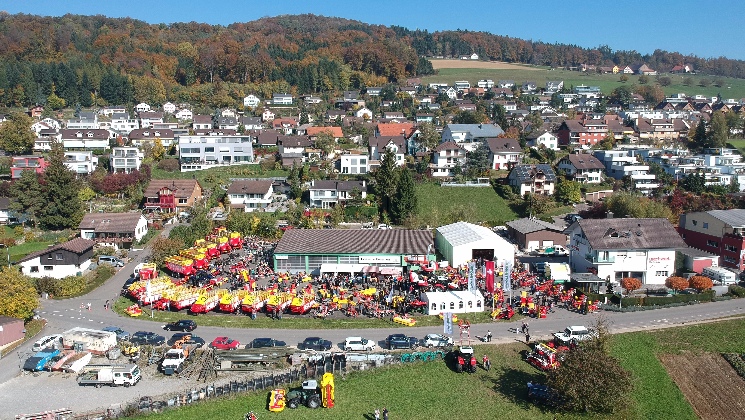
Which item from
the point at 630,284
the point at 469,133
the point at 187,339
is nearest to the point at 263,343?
the point at 187,339

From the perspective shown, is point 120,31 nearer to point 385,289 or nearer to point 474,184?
point 474,184

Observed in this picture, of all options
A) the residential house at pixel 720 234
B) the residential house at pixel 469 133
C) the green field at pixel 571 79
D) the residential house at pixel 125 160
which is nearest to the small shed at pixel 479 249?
the residential house at pixel 720 234

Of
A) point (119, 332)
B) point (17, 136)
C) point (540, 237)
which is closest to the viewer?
point (119, 332)

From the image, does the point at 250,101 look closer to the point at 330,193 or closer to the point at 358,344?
the point at 330,193

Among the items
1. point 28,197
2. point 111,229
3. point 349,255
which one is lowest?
point 349,255

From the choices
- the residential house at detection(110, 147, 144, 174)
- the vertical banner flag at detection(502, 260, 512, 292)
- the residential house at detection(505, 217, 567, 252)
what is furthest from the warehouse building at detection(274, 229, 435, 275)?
the residential house at detection(110, 147, 144, 174)

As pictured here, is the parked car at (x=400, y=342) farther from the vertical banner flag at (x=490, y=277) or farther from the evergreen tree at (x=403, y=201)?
the evergreen tree at (x=403, y=201)
